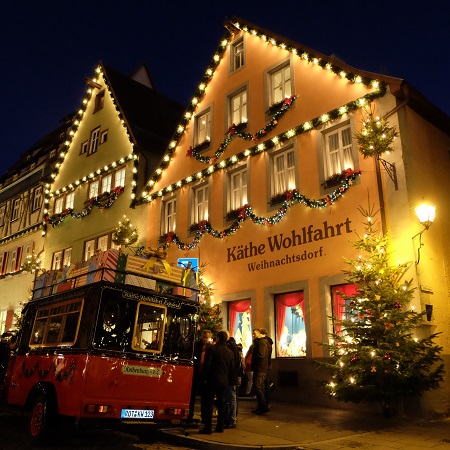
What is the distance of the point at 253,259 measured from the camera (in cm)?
1458

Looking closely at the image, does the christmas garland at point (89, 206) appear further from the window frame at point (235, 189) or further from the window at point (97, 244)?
the window frame at point (235, 189)

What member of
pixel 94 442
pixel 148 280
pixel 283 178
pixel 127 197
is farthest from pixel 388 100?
pixel 127 197

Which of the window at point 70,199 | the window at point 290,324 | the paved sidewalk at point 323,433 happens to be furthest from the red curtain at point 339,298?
the window at point 70,199

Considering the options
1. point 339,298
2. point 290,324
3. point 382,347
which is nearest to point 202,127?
point 290,324

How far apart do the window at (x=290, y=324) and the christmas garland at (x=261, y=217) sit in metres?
2.38

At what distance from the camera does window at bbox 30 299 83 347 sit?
782 centimetres

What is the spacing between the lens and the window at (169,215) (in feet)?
61.1

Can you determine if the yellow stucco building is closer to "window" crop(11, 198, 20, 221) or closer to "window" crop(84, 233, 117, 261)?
"window" crop(84, 233, 117, 261)

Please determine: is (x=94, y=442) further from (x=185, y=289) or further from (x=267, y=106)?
(x=267, y=106)

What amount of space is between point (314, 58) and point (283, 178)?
3.85 m

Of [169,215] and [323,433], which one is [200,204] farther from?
[323,433]

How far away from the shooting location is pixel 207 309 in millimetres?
14695

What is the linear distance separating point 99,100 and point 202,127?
9.00 m

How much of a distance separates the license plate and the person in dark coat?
1.21 m
